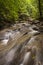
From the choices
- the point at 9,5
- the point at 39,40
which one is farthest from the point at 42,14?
the point at 39,40

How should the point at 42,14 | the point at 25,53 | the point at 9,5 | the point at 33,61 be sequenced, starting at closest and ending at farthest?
the point at 33,61 → the point at 25,53 → the point at 9,5 → the point at 42,14

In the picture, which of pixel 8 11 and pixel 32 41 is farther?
pixel 8 11

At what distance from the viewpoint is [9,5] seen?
2312cm

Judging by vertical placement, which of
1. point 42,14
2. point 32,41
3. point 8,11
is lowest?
point 42,14

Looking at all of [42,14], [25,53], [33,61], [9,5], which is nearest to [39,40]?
[25,53]

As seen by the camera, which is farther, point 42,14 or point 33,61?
point 42,14

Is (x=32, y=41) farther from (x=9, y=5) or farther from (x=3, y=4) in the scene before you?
(x=9, y=5)

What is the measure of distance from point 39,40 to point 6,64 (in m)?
2.60

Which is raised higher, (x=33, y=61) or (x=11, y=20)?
(x=33, y=61)

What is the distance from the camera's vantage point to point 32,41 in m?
8.80

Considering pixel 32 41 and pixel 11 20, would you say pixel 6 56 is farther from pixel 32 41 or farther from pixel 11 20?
pixel 11 20

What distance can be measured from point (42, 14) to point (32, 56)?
68.0ft

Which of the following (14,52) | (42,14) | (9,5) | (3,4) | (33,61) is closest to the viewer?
(33,61)

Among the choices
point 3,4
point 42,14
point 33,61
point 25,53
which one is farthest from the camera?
point 42,14
